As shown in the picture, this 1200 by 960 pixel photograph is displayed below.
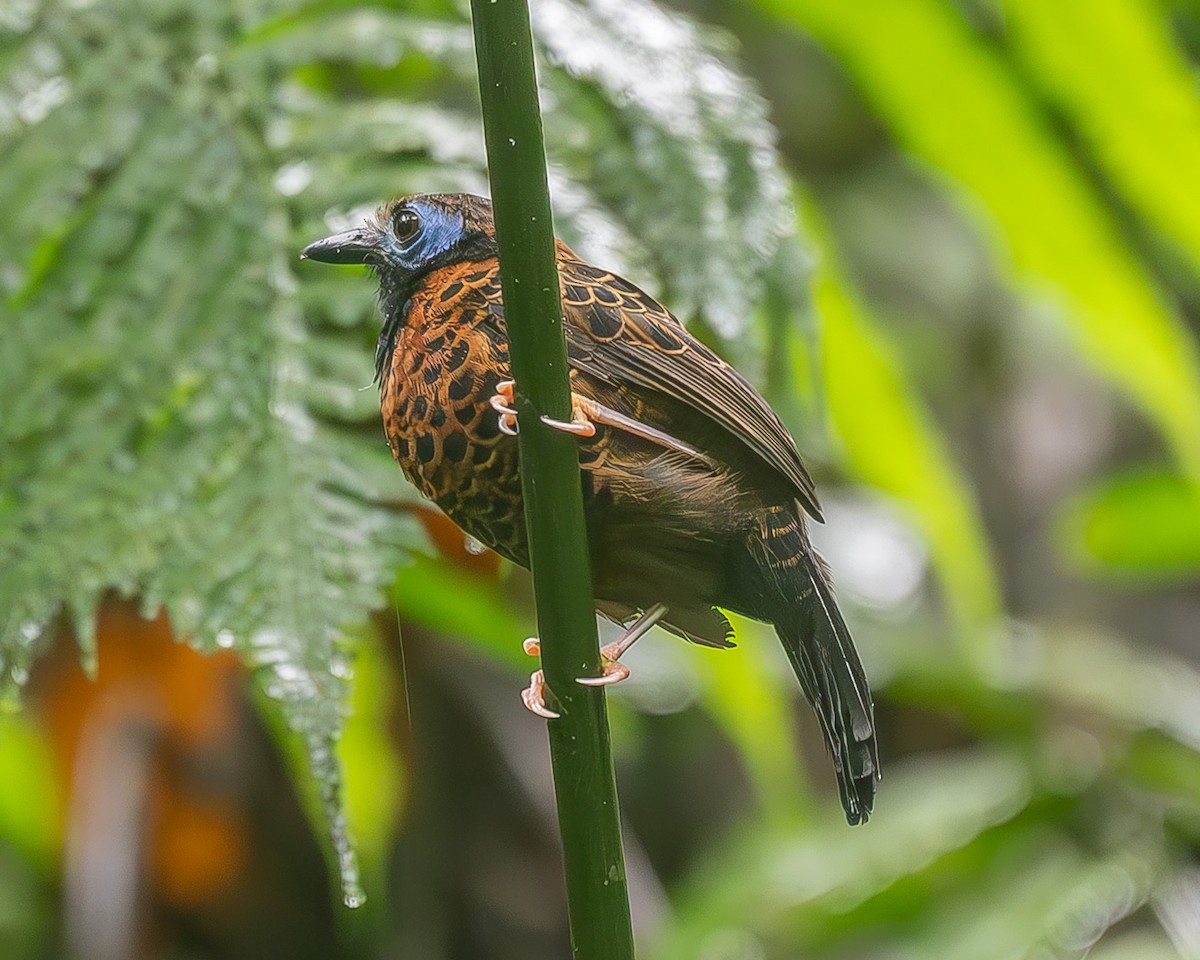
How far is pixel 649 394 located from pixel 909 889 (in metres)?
1.56

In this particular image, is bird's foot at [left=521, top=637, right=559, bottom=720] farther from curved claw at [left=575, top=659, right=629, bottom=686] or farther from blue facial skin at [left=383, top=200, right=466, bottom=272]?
blue facial skin at [left=383, top=200, right=466, bottom=272]

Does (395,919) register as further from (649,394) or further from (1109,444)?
→ (1109,444)

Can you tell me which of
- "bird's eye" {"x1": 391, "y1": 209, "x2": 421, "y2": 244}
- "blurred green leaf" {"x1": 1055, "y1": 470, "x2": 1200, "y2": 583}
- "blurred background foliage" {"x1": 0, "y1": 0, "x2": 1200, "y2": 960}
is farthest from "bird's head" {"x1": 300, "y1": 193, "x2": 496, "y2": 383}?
"blurred green leaf" {"x1": 1055, "y1": 470, "x2": 1200, "y2": 583}

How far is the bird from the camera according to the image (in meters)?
0.85

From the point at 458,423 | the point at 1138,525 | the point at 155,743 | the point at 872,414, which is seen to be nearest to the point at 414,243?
the point at 458,423

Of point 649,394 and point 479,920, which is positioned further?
point 479,920

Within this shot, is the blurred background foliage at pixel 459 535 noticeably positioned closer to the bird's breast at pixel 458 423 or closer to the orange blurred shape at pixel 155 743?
the orange blurred shape at pixel 155 743

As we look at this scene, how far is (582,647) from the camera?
0.68m

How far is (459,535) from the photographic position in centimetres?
209

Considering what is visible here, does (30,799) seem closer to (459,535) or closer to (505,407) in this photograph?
(459,535)

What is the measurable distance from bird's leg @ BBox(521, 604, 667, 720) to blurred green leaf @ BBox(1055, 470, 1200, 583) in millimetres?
2180

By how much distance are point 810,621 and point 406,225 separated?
0.39 metres

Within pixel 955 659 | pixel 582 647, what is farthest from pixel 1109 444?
pixel 582 647

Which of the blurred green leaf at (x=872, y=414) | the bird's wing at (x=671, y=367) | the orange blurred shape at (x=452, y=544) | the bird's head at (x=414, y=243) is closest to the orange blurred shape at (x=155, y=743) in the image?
the orange blurred shape at (x=452, y=544)
